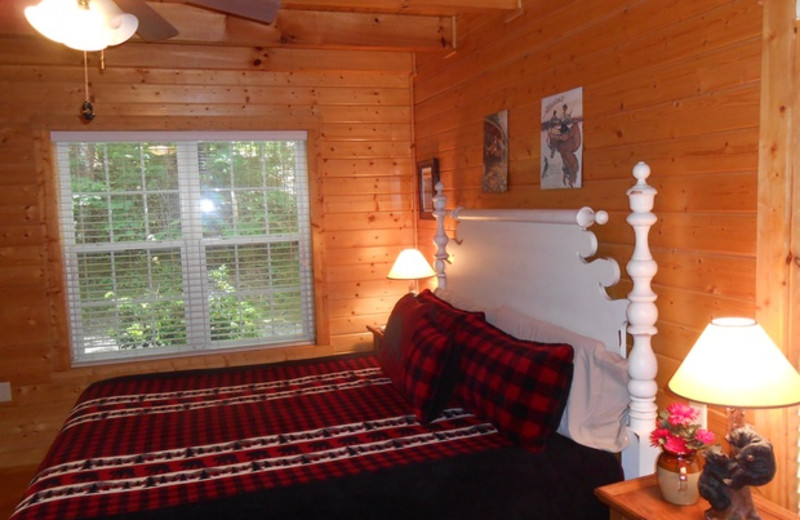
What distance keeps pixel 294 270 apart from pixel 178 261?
0.71 metres

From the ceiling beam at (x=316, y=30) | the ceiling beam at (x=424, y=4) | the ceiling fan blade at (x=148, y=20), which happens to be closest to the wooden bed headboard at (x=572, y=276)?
the ceiling beam at (x=424, y=4)

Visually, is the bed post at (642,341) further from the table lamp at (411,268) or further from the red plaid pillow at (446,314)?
the table lamp at (411,268)

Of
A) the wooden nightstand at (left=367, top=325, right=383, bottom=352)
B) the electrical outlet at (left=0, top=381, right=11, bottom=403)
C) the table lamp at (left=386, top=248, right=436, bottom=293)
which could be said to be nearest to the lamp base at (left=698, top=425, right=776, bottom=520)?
the table lamp at (left=386, top=248, right=436, bottom=293)

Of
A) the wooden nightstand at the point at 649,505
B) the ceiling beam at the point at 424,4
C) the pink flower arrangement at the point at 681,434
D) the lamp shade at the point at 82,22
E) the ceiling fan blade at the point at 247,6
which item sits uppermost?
the ceiling beam at the point at 424,4

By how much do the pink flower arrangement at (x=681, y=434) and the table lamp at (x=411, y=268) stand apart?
2245 mm

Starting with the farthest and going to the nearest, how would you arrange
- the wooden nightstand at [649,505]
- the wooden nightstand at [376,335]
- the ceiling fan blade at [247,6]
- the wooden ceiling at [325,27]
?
the wooden nightstand at [376,335] < the wooden ceiling at [325,27] < the ceiling fan blade at [247,6] < the wooden nightstand at [649,505]

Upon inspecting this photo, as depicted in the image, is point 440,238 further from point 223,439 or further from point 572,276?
point 223,439

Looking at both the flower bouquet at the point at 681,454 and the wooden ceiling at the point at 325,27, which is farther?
the wooden ceiling at the point at 325,27

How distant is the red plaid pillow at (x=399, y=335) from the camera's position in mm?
2867

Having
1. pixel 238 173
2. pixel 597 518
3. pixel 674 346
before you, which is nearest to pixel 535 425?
pixel 597 518

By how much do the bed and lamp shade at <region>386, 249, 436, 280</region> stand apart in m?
0.94

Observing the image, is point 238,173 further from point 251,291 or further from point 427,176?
point 427,176

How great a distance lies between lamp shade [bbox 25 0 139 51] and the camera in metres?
1.78

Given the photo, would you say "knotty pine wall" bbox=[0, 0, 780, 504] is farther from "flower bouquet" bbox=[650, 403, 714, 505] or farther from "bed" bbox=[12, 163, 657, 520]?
"flower bouquet" bbox=[650, 403, 714, 505]
